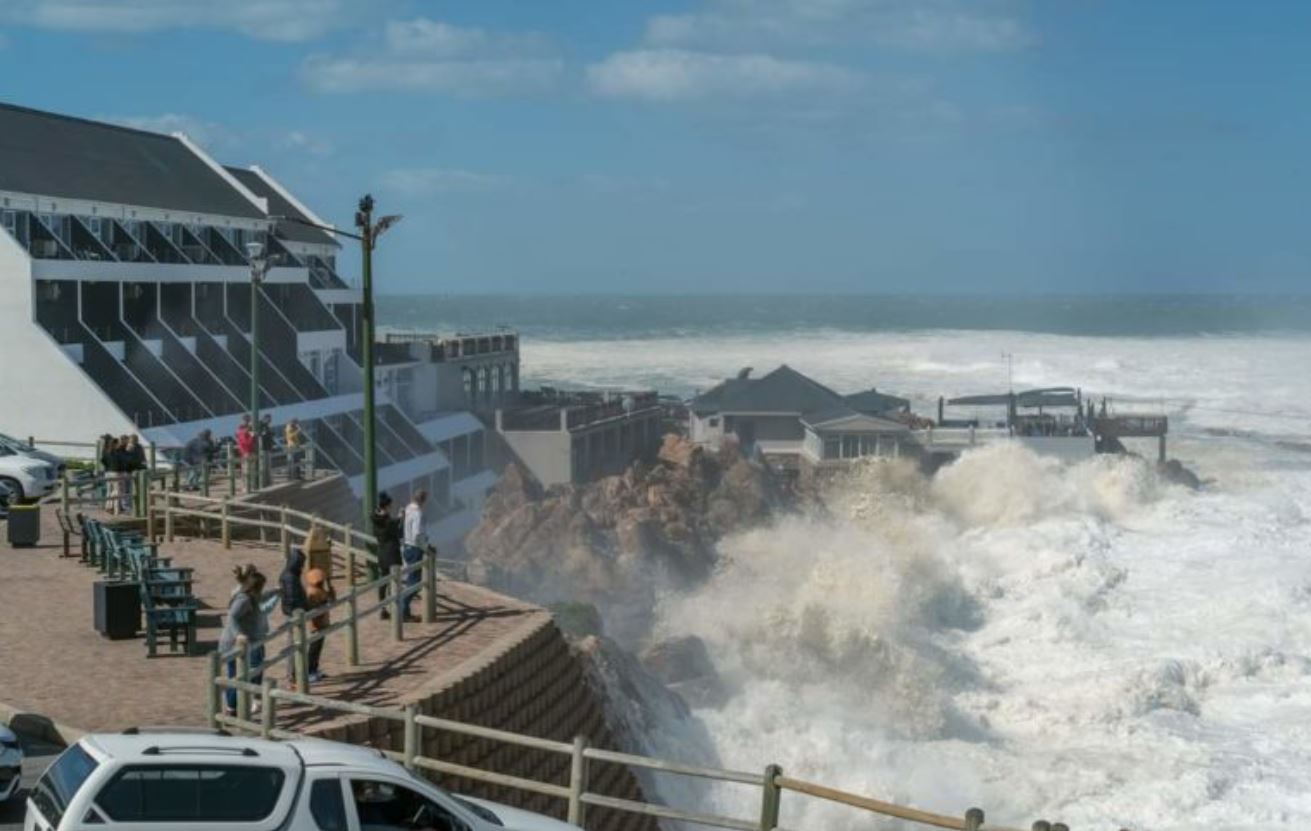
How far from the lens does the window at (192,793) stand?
9688mm

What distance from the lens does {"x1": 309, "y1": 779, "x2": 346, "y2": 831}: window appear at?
989cm

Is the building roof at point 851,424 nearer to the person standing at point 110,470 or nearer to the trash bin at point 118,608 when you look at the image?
the person standing at point 110,470

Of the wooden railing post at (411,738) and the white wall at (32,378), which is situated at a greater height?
the white wall at (32,378)

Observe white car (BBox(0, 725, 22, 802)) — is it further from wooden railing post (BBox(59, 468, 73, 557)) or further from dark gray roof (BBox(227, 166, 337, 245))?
dark gray roof (BBox(227, 166, 337, 245))

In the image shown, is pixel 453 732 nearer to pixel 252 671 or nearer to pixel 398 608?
pixel 252 671

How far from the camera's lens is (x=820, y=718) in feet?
107

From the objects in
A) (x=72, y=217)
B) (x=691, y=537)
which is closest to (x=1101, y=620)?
(x=691, y=537)

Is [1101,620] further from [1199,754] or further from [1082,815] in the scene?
[1082,815]

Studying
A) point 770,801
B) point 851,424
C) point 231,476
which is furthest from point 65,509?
point 851,424

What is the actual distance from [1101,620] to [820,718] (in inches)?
490

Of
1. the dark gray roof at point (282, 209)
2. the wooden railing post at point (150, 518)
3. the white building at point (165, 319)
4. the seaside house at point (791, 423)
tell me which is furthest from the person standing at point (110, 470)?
the seaside house at point (791, 423)

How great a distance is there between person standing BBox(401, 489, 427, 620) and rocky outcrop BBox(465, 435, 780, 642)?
16.6 metres

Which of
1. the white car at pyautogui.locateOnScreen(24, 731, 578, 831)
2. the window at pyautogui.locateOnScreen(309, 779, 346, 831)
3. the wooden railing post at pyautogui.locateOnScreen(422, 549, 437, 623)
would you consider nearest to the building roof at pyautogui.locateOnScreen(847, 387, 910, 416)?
the wooden railing post at pyautogui.locateOnScreen(422, 549, 437, 623)

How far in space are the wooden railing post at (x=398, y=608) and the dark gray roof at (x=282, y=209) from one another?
38816mm
